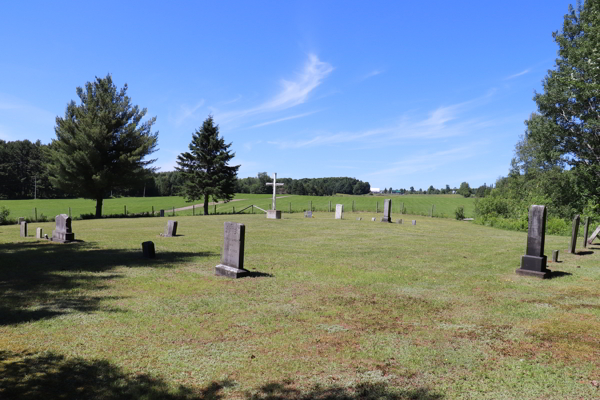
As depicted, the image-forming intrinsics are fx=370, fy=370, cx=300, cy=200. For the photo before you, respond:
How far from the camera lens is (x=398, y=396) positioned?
13.6ft

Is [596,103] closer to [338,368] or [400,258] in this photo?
[400,258]

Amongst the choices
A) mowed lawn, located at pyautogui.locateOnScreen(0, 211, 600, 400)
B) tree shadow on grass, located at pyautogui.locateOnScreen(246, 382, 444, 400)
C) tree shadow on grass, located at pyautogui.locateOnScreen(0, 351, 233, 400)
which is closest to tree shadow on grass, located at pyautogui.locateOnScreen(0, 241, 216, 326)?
mowed lawn, located at pyautogui.locateOnScreen(0, 211, 600, 400)

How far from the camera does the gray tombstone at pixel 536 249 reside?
10.7 meters

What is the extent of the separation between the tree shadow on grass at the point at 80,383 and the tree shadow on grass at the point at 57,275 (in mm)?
2280

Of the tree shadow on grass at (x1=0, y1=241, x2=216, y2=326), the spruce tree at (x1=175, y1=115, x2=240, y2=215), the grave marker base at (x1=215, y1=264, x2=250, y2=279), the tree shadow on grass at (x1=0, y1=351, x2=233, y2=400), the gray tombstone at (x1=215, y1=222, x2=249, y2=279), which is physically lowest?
the tree shadow on grass at (x1=0, y1=241, x2=216, y2=326)

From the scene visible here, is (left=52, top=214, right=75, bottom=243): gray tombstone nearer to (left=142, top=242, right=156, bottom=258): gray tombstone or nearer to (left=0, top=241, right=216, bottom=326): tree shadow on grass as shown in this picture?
(left=0, top=241, right=216, bottom=326): tree shadow on grass

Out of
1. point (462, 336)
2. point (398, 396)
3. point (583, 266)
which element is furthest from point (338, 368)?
point (583, 266)

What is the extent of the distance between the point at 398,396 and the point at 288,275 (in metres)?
6.62

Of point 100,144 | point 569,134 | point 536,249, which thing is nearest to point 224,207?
point 100,144

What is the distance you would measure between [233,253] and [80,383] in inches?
244

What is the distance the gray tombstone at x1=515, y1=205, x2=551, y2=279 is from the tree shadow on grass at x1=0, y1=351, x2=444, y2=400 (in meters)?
8.47

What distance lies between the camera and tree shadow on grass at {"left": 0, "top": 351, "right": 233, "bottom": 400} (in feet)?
A: 13.6

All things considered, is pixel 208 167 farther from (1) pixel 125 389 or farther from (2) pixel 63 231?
(1) pixel 125 389

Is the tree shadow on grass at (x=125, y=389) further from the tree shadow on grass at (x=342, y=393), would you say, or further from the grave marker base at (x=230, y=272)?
the grave marker base at (x=230, y=272)
